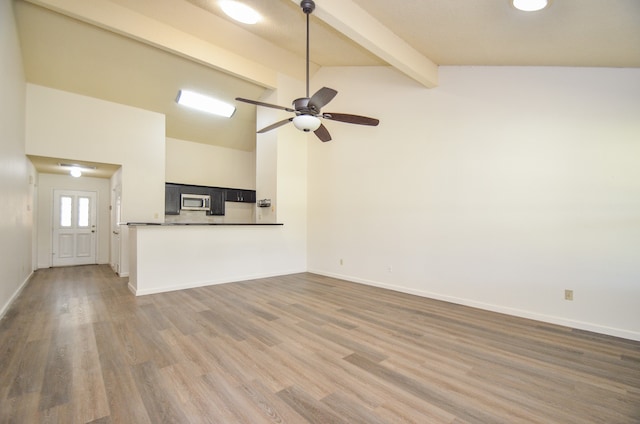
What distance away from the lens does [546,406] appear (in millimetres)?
1784

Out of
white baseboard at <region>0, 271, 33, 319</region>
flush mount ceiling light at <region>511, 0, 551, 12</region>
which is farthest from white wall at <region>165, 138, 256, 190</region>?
flush mount ceiling light at <region>511, 0, 551, 12</region>

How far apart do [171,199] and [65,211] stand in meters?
2.82

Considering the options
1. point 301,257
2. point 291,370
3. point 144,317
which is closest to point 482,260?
point 291,370

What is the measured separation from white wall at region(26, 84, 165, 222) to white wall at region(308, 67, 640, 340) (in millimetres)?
3687

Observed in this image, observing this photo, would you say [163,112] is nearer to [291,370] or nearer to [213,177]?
[213,177]

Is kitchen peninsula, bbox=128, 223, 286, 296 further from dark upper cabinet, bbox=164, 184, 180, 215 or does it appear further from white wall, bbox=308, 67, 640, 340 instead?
dark upper cabinet, bbox=164, 184, 180, 215

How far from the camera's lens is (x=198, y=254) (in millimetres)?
4688

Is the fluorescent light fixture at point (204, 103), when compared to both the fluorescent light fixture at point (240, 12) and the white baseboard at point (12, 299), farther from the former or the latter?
the white baseboard at point (12, 299)

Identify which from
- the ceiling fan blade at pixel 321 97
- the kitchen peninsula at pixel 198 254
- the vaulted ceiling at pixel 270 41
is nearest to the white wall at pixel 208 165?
the vaulted ceiling at pixel 270 41

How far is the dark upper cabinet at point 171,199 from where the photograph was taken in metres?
6.25

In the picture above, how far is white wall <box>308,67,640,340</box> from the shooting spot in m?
2.92

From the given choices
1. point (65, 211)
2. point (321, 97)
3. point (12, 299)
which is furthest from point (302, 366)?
point (65, 211)

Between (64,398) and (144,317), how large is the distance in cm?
148

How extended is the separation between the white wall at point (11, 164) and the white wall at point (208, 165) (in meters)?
2.52
